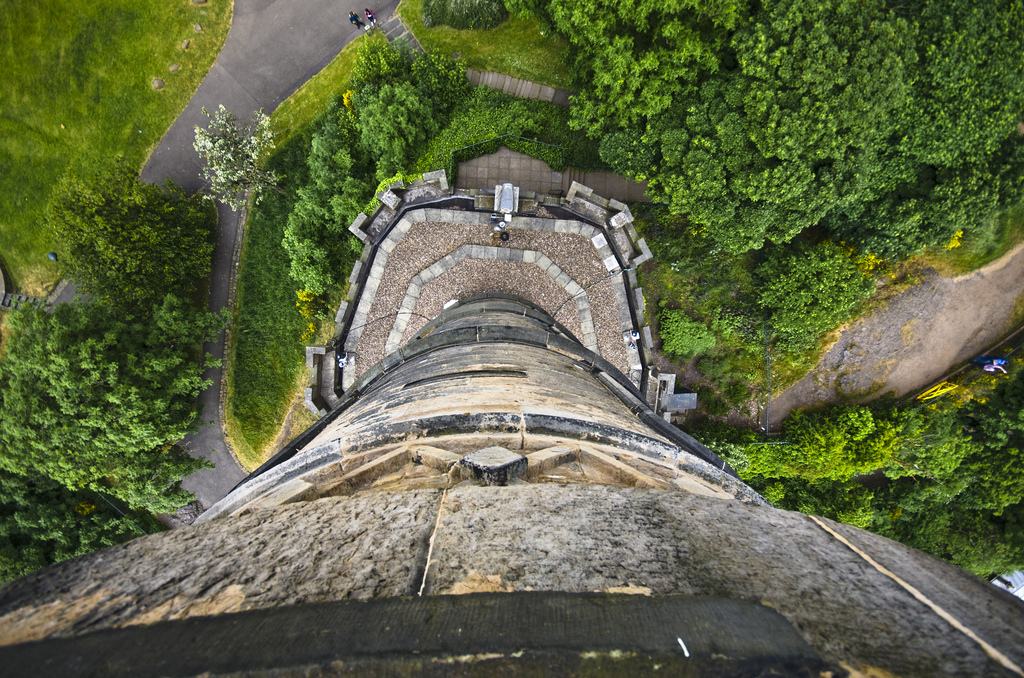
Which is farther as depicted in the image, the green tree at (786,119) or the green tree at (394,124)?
the green tree at (394,124)

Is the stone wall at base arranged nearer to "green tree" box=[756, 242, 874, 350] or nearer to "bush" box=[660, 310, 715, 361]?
"green tree" box=[756, 242, 874, 350]

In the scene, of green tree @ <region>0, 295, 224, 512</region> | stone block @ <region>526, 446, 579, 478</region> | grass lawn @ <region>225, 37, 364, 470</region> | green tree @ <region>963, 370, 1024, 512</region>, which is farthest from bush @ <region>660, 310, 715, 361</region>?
green tree @ <region>0, 295, 224, 512</region>

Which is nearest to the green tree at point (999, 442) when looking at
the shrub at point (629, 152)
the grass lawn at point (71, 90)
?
the shrub at point (629, 152)

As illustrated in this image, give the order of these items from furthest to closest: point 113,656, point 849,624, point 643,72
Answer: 1. point 643,72
2. point 849,624
3. point 113,656

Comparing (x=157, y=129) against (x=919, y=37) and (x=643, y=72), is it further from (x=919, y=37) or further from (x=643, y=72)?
(x=919, y=37)

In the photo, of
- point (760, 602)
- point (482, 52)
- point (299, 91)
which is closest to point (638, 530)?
point (760, 602)

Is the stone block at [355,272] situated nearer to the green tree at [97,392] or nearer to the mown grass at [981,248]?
the green tree at [97,392]
